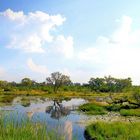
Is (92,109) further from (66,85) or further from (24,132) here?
(66,85)

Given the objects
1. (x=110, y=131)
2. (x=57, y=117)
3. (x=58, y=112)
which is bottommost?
(x=110, y=131)

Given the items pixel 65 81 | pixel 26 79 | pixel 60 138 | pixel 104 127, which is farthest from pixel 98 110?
pixel 26 79

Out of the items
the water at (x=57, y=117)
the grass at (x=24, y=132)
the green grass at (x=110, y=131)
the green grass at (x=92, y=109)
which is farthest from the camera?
the green grass at (x=92, y=109)

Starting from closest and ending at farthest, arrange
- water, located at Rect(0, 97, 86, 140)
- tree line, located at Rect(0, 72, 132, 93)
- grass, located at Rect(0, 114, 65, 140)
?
grass, located at Rect(0, 114, 65, 140)
water, located at Rect(0, 97, 86, 140)
tree line, located at Rect(0, 72, 132, 93)

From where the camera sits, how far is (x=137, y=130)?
18312mm

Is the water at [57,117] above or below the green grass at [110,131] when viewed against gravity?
above

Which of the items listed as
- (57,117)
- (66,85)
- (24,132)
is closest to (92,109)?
(57,117)

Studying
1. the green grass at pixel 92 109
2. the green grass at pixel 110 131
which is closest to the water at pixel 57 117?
the green grass at pixel 110 131

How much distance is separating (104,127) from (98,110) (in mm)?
16067

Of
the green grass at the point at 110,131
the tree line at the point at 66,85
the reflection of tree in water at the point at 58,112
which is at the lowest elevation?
the green grass at the point at 110,131

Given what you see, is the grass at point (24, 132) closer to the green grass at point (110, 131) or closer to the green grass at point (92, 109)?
the green grass at point (110, 131)

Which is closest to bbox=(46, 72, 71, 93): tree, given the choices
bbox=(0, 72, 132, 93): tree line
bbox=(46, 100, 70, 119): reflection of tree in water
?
bbox=(0, 72, 132, 93): tree line

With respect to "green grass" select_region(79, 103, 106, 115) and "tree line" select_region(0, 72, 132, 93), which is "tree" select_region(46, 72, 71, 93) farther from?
"green grass" select_region(79, 103, 106, 115)

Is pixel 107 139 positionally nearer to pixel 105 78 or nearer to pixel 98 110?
pixel 98 110
